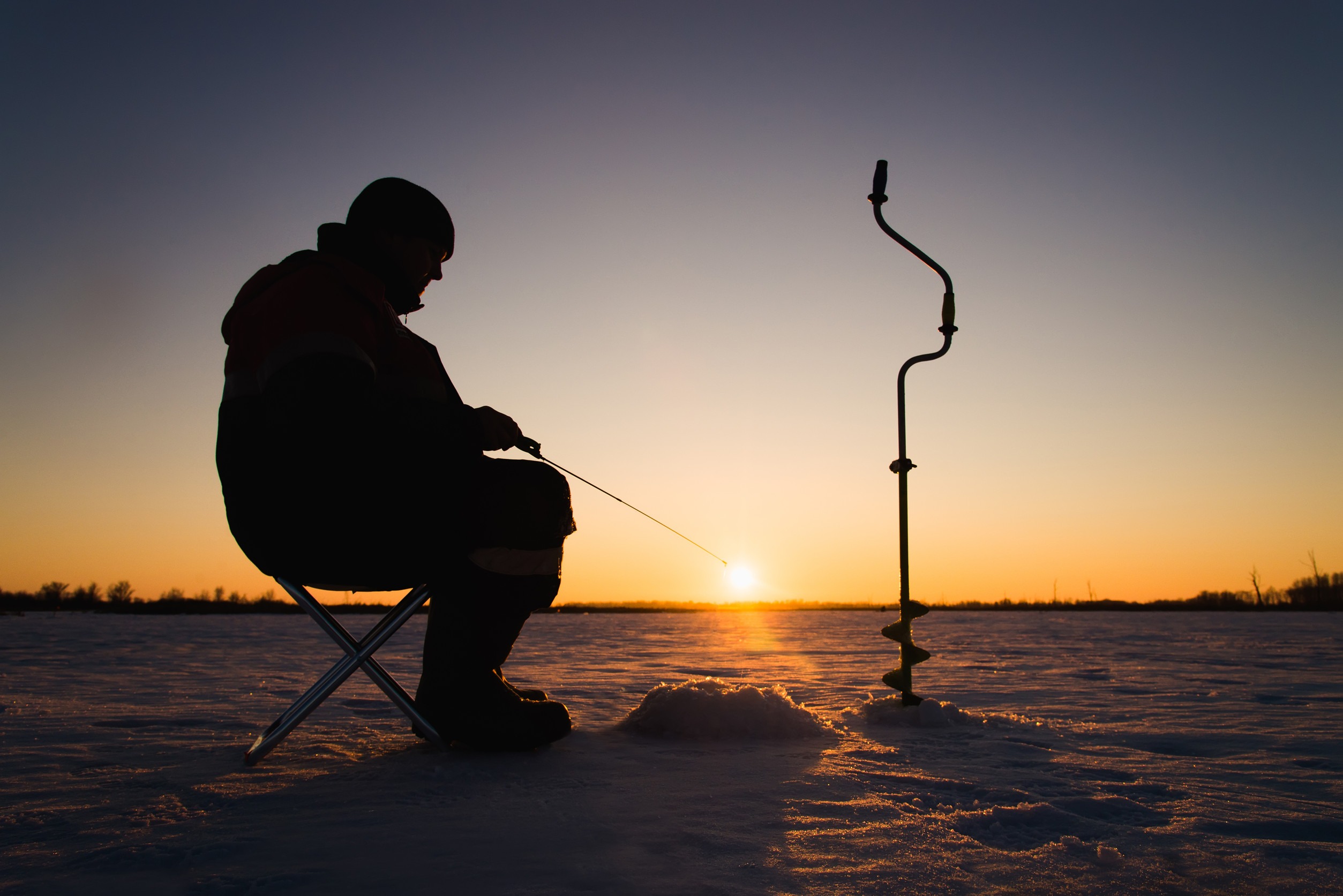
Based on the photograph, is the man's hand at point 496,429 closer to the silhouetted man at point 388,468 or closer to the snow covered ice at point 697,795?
the silhouetted man at point 388,468

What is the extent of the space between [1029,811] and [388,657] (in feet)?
23.3

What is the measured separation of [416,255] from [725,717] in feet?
6.76

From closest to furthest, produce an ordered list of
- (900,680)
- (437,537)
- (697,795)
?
Answer: 1. (697,795)
2. (437,537)
3. (900,680)

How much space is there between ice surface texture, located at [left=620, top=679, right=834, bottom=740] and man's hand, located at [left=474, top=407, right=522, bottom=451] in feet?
4.16

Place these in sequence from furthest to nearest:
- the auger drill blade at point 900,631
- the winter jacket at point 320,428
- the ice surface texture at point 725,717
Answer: the auger drill blade at point 900,631 < the ice surface texture at point 725,717 < the winter jacket at point 320,428

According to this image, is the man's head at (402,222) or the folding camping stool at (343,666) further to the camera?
the man's head at (402,222)

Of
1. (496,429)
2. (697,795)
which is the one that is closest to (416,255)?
(496,429)

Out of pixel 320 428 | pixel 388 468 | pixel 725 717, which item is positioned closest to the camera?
pixel 320 428

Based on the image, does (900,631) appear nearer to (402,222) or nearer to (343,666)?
(343,666)

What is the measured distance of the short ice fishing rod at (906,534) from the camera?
3375 mm

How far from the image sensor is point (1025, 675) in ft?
18.3

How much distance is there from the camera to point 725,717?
2.93 m

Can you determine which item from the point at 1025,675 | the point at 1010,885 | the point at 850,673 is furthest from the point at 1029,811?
the point at 1025,675

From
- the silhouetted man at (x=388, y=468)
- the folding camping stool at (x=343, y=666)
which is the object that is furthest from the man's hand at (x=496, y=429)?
the folding camping stool at (x=343, y=666)
